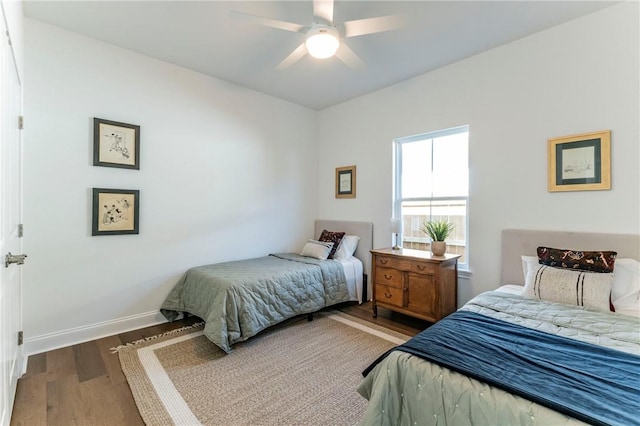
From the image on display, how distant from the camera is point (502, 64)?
113 inches

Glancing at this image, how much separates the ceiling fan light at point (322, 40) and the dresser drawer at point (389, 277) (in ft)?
7.37

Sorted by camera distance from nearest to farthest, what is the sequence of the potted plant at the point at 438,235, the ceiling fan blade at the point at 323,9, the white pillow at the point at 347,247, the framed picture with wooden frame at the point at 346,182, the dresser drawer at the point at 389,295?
the ceiling fan blade at the point at 323,9
the potted plant at the point at 438,235
the dresser drawer at the point at 389,295
the white pillow at the point at 347,247
the framed picture with wooden frame at the point at 346,182

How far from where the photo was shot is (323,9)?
2.02 metres

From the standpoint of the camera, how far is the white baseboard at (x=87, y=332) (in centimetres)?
251

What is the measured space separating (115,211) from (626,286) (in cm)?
433

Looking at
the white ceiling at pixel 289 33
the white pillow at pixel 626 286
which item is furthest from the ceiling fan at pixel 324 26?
the white pillow at pixel 626 286

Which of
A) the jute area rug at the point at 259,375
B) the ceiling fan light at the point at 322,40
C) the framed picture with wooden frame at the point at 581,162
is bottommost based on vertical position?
the jute area rug at the point at 259,375

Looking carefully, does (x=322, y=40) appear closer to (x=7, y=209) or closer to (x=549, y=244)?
(x=7, y=209)

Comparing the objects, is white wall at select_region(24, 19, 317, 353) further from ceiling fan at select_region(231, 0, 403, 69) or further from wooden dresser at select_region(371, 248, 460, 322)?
wooden dresser at select_region(371, 248, 460, 322)

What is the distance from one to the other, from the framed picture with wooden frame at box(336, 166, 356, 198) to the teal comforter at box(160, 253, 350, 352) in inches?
44.8

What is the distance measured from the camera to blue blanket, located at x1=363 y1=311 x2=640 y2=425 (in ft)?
3.31

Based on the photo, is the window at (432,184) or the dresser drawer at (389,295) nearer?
the dresser drawer at (389,295)

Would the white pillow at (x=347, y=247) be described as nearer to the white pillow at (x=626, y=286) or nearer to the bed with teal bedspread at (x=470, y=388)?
the bed with teal bedspread at (x=470, y=388)

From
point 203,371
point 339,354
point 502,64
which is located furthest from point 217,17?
point 339,354
